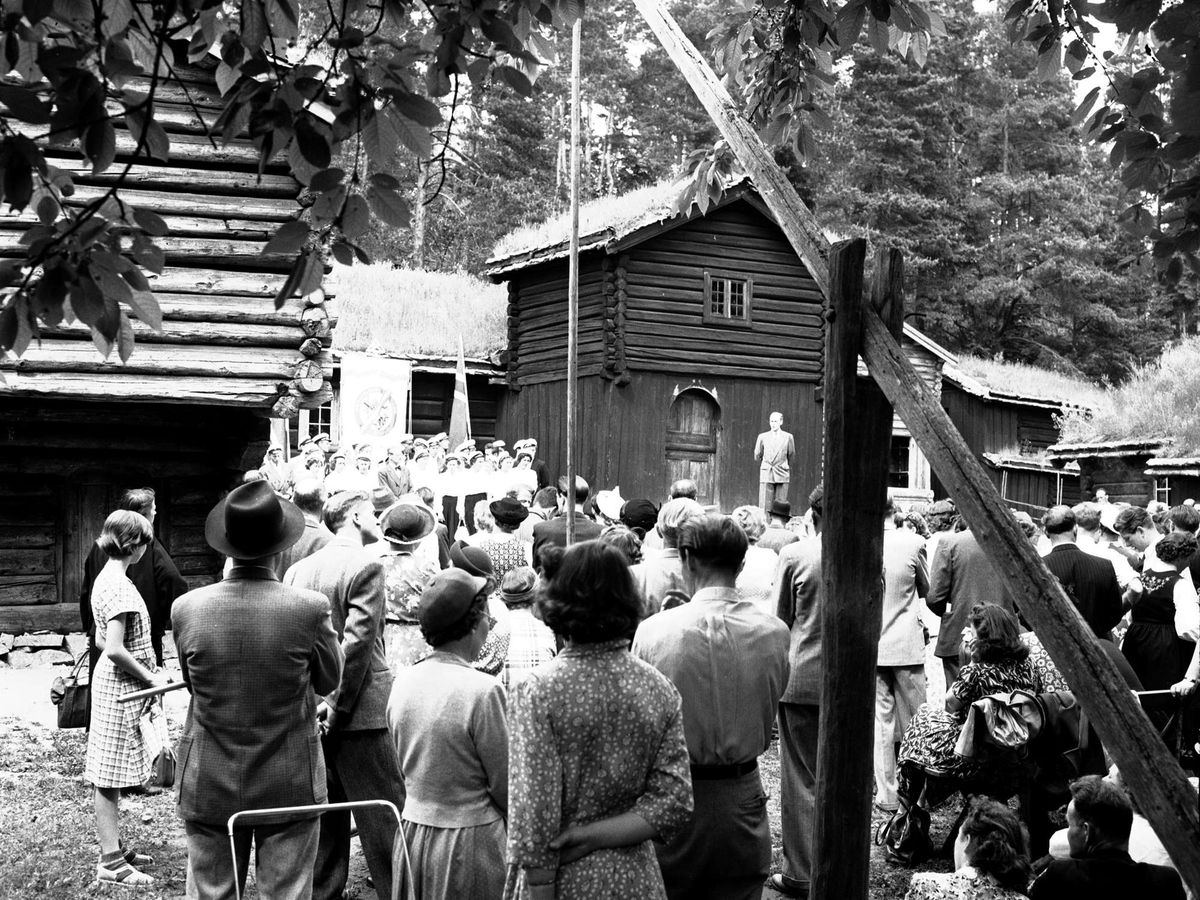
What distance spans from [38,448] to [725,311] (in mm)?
15548

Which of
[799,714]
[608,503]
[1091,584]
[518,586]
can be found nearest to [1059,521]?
[1091,584]

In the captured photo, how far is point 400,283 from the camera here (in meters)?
30.8

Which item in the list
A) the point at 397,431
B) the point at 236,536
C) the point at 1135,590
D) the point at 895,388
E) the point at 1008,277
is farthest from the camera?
the point at 1008,277

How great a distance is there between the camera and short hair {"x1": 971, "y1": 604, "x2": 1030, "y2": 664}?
613 centimetres

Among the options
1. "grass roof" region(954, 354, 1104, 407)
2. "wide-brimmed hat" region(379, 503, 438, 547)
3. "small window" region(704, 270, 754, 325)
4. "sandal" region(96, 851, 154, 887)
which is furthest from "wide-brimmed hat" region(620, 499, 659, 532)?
"grass roof" region(954, 354, 1104, 407)

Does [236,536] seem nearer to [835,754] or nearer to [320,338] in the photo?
[835,754]

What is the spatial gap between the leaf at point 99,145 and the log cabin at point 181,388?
340 inches

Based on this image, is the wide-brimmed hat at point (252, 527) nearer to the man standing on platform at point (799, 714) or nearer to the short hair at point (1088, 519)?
the man standing on platform at point (799, 714)

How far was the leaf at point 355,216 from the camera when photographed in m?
3.68

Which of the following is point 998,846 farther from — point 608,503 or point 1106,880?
point 608,503

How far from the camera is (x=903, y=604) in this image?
774cm

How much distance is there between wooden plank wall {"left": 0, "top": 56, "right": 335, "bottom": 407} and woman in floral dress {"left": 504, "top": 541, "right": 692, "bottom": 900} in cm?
910

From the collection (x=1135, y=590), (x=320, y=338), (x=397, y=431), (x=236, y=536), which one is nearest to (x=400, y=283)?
(x=397, y=431)

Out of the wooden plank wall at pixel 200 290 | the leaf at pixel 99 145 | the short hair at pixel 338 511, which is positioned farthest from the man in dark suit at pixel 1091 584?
the wooden plank wall at pixel 200 290
